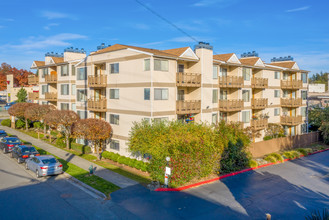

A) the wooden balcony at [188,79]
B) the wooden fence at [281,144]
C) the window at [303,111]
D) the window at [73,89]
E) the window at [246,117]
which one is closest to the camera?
the wooden balcony at [188,79]

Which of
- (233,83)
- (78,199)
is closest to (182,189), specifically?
(78,199)

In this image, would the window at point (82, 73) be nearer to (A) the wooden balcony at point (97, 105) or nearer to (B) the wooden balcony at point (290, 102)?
(A) the wooden balcony at point (97, 105)

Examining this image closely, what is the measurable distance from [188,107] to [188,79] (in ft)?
9.19

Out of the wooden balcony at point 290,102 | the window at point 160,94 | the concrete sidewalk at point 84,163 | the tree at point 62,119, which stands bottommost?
the concrete sidewalk at point 84,163

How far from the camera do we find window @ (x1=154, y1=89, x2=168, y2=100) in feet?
80.5

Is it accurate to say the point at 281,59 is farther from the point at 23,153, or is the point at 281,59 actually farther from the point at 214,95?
the point at 23,153

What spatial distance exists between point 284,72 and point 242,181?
25.5 meters

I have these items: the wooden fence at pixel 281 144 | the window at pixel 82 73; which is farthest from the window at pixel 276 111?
the window at pixel 82 73

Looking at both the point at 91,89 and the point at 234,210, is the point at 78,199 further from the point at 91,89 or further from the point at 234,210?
the point at 91,89

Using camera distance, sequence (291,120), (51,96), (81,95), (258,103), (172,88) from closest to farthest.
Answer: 1. (172,88)
2. (81,95)
3. (258,103)
4. (291,120)
5. (51,96)

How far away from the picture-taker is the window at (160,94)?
24.5 metres

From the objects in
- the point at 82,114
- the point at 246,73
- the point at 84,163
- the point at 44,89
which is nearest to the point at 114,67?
the point at 82,114

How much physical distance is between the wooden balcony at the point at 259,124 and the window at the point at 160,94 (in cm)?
1392

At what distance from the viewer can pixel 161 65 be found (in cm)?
2495
